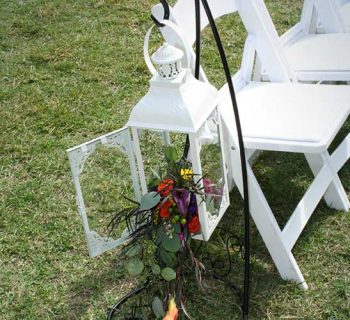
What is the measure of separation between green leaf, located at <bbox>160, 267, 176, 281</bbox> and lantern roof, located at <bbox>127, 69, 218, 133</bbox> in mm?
423

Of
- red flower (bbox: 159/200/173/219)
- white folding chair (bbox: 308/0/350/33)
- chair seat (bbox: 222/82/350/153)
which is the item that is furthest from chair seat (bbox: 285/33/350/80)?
red flower (bbox: 159/200/173/219)

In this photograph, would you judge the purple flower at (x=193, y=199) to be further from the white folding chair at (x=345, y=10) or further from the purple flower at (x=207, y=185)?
the white folding chair at (x=345, y=10)

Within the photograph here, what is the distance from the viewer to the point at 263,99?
87.6 inches

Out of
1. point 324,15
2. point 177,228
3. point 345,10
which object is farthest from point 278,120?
point 345,10

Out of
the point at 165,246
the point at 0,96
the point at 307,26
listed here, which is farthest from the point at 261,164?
the point at 0,96

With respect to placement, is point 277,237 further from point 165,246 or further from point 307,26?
point 307,26

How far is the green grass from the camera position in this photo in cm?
206

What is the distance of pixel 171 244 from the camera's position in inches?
68.6

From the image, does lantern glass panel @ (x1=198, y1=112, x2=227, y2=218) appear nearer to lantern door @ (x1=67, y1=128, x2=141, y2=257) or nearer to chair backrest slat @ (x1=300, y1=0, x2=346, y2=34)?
lantern door @ (x1=67, y1=128, x2=141, y2=257)

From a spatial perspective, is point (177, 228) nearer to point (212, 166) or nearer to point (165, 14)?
point (212, 166)

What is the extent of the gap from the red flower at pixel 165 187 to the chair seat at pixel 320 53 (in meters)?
1.01

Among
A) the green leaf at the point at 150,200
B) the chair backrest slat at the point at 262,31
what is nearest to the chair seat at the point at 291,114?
the chair backrest slat at the point at 262,31

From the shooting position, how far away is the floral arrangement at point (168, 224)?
1.74 metres

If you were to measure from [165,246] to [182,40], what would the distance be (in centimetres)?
61
